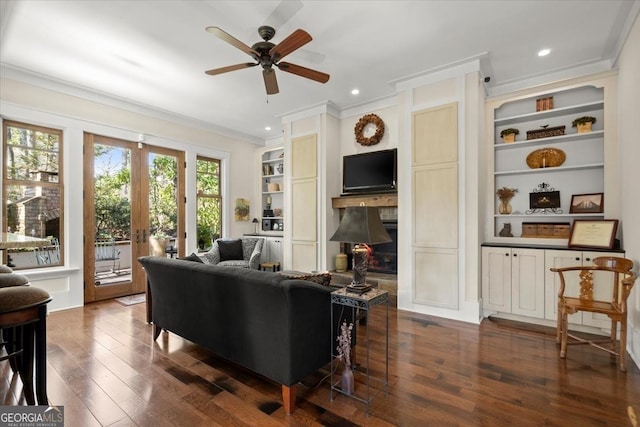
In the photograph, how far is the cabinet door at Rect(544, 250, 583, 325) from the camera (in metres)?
3.31

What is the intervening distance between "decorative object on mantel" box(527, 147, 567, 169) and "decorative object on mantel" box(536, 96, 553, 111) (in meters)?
0.51

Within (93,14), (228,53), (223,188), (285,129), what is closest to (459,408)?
(228,53)

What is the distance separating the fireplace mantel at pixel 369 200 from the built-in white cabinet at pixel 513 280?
1396mm

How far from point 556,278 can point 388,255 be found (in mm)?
2173

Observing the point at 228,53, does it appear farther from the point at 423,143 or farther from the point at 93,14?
the point at 423,143

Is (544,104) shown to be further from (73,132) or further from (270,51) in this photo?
(73,132)

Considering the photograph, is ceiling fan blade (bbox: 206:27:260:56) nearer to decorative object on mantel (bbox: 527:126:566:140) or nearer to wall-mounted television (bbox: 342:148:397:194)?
wall-mounted television (bbox: 342:148:397:194)

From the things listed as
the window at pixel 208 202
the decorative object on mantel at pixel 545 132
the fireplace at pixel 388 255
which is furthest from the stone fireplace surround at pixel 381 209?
the window at pixel 208 202

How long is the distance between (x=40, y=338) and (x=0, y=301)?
350 mm

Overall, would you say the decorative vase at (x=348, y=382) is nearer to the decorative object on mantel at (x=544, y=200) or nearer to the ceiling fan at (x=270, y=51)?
the ceiling fan at (x=270, y=51)

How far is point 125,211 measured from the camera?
16.0 feet

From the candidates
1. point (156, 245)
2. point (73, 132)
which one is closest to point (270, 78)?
point (73, 132)

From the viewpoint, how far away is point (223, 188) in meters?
6.39

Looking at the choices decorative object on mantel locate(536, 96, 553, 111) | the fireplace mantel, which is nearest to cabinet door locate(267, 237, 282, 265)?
the fireplace mantel
